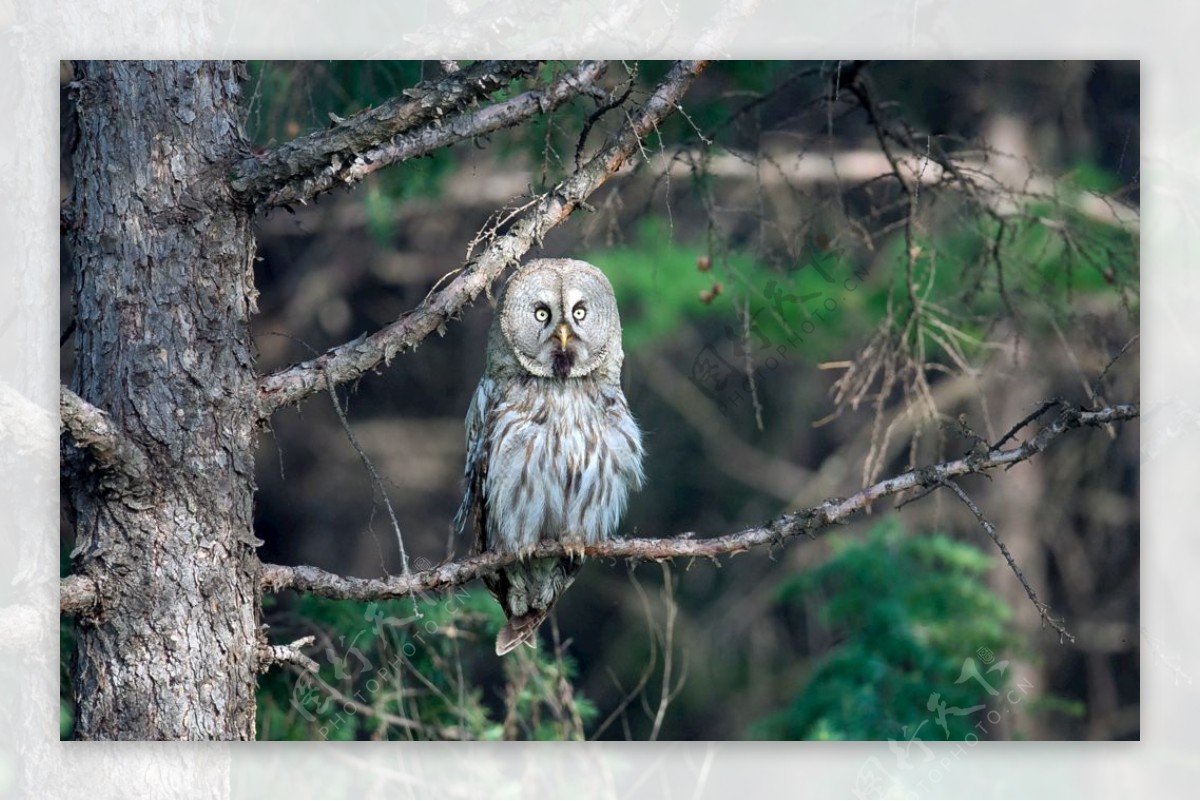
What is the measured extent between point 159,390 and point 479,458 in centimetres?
92

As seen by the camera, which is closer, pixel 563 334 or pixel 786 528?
pixel 786 528

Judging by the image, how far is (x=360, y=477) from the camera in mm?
7383

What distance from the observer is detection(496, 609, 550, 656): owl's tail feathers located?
3.63m

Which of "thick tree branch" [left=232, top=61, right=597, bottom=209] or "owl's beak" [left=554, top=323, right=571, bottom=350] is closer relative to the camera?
"thick tree branch" [left=232, top=61, right=597, bottom=209]

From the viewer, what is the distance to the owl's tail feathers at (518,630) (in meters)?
3.63

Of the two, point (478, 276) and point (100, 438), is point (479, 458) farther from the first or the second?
point (100, 438)

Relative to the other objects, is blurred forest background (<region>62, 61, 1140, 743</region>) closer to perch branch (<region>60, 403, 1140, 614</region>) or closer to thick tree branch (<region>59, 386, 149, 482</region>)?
perch branch (<region>60, 403, 1140, 614</region>)

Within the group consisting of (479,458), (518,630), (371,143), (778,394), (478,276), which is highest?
(371,143)

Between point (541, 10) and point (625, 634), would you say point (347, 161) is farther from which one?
point (625, 634)

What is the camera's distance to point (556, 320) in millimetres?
3400

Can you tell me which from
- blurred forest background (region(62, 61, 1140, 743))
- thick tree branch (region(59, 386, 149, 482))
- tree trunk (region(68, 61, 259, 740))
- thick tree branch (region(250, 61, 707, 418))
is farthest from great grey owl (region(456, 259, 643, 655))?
thick tree branch (region(59, 386, 149, 482))

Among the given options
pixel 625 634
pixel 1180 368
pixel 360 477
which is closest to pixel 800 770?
pixel 1180 368

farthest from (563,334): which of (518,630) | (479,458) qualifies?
(518,630)

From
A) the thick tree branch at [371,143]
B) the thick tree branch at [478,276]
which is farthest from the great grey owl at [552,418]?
the thick tree branch at [371,143]
